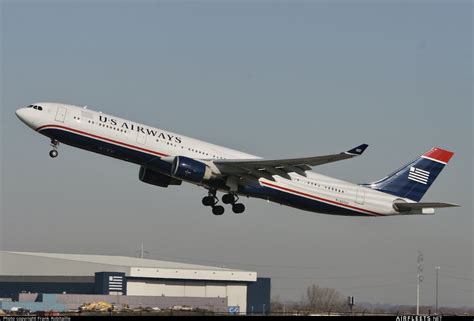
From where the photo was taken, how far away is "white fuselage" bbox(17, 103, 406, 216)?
55.1 metres

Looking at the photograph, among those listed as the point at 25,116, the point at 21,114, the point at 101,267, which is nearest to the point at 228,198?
the point at 25,116

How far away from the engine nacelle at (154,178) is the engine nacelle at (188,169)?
14.0 ft

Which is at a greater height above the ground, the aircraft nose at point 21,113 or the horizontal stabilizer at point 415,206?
the aircraft nose at point 21,113

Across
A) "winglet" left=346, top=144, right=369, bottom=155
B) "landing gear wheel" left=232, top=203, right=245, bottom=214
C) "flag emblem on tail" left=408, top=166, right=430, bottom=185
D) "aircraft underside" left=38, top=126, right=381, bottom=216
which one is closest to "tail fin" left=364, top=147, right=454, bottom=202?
"flag emblem on tail" left=408, top=166, right=430, bottom=185

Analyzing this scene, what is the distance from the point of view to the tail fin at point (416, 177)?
6481cm

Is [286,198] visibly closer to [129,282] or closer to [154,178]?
[154,178]

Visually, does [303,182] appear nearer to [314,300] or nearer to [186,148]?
[186,148]

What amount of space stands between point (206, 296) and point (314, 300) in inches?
829

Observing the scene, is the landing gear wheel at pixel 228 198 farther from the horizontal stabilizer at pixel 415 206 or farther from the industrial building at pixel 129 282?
the industrial building at pixel 129 282

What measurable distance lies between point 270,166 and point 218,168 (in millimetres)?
3214

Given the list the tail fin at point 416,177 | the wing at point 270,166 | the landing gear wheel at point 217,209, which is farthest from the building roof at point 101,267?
the wing at point 270,166

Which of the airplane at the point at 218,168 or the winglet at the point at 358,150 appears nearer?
the winglet at the point at 358,150

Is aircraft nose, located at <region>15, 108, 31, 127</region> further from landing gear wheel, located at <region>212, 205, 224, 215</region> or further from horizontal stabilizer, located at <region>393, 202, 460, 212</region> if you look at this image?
horizontal stabilizer, located at <region>393, 202, 460, 212</region>

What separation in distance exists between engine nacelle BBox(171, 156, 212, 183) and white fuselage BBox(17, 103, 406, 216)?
107 centimetres
